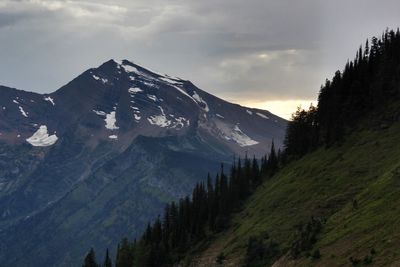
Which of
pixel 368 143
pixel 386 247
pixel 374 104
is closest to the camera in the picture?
pixel 386 247

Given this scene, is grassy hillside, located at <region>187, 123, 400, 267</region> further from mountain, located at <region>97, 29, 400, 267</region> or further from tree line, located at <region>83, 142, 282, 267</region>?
tree line, located at <region>83, 142, 282, 267</region>

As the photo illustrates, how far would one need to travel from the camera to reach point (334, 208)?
101312 millimetres

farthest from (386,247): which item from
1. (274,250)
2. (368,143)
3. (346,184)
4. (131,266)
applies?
(131,266)

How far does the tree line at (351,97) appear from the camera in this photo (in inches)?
6181

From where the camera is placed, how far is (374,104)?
157000mm

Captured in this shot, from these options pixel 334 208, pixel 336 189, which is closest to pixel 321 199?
pixel 336 189

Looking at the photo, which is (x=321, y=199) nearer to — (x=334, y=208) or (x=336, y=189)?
(x=336, y=189)

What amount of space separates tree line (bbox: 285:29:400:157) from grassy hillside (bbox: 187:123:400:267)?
879cm

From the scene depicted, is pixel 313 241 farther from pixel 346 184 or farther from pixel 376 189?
pixel 346 184

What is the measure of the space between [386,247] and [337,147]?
8420cm

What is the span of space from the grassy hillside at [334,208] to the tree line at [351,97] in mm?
8787

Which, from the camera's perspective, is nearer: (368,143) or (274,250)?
(274,250)

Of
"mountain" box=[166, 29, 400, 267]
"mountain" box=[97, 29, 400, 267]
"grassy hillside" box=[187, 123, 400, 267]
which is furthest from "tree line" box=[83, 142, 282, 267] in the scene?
"grassy hillside" box=[187, 123, 400, 267]

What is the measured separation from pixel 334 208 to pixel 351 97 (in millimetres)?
72006
